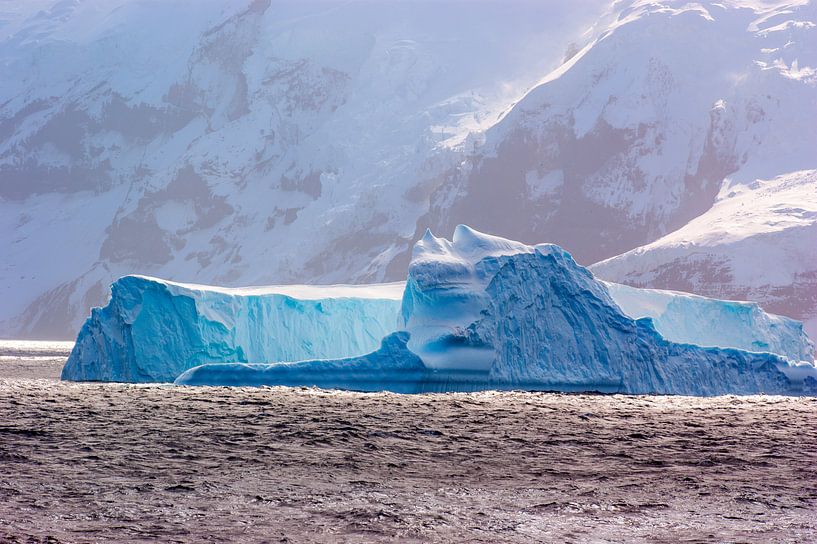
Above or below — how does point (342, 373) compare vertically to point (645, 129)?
below

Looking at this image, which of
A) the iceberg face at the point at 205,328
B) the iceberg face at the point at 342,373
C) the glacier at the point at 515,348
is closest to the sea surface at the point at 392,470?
the iceberg face at the point at 342,373

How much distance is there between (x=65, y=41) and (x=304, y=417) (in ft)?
225

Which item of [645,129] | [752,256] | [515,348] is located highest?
[645,129]

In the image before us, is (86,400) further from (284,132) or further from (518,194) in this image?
(284,132)

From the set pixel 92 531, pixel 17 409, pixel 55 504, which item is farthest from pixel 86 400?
pixel 92 531

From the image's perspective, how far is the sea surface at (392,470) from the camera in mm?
6941

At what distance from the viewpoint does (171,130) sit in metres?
67.9

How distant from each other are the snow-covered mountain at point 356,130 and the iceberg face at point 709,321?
12.6m

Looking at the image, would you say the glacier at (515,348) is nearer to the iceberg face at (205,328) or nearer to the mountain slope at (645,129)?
the iceberg face at (205,328)

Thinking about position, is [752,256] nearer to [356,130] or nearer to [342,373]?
[342,373]

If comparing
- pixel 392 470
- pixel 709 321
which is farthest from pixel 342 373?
pixel 709 321

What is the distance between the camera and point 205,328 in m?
18.0

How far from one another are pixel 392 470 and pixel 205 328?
972cm

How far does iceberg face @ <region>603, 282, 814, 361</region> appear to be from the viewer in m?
20.5
